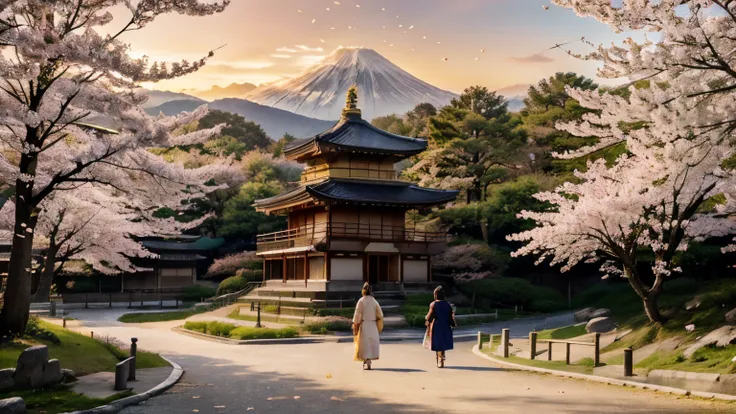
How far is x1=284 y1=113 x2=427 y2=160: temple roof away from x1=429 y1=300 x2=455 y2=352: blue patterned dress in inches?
1110

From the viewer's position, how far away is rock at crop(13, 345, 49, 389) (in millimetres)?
12258

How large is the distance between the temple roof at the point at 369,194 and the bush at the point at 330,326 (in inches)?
463

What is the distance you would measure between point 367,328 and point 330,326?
51.6 ft

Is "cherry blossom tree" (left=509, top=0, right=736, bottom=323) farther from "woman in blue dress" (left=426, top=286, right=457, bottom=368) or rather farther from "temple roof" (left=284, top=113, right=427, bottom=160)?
"temple roof" (left=284, top=113, right=427, bottom=160)

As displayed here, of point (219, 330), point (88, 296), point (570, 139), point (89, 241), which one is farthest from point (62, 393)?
point (88, 296)

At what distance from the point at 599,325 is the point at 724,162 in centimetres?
702

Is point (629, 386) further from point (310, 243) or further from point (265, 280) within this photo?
point (265, 280)

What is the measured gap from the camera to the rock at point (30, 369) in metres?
12.3

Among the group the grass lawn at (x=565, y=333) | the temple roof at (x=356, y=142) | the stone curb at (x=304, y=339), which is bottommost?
the stone curb at (x=304, y=339)

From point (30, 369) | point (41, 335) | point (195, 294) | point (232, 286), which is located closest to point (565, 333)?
point (41, 335)

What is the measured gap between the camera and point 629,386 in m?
14.2

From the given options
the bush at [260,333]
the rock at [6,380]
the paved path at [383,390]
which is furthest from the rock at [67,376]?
the bush at [260,333]

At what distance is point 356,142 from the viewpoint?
46.5m

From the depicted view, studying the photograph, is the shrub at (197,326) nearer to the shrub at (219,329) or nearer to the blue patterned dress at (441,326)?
the shrub at (219,329)
